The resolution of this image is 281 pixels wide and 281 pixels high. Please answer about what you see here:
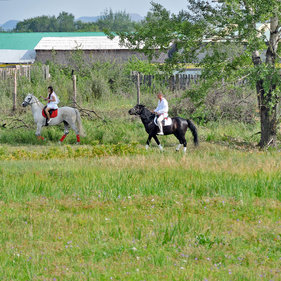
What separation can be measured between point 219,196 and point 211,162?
322 cm

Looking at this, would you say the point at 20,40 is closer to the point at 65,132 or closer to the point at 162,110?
the point at 65,132

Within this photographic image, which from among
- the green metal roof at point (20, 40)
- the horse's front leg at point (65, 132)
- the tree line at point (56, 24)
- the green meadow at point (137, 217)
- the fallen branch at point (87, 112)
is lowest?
the green meadow at point (137, 217)

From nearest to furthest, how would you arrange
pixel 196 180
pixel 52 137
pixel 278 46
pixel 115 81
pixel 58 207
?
pixel 58 207, pixel 196 180, pixel 278 46, pixel 52 137, pixel 115 81

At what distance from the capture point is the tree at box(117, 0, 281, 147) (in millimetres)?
15570

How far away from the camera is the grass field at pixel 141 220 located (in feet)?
21.3

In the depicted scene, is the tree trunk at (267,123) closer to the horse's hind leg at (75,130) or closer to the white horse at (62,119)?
the white horse at (62,119)

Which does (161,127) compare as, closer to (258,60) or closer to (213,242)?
(258,60)

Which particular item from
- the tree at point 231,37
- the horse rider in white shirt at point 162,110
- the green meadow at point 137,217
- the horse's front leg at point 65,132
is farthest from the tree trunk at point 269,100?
the horse's front leg at point 65,132

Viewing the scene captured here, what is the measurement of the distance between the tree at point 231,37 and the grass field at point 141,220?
3950mm

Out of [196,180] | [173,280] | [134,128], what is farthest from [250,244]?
[134,128]

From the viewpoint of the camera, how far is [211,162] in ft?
43.2

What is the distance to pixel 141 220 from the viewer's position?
8594mm

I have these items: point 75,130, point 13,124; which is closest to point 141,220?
point 75,130

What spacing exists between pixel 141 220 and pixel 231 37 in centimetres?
1031
